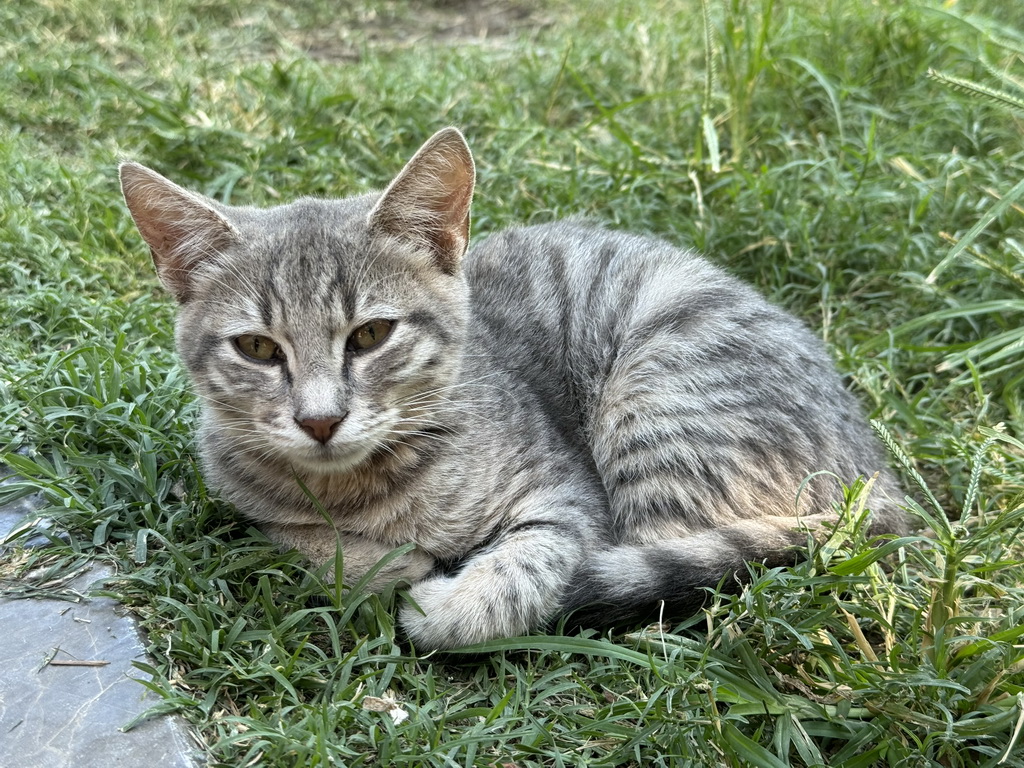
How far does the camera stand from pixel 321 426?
2.50 metres

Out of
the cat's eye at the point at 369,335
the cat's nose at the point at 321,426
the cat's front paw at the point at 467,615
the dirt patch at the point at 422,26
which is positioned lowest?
the cat's front paw at the point at 467,615

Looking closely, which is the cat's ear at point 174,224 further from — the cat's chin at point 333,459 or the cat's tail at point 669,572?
the cat's tail at point 669,572

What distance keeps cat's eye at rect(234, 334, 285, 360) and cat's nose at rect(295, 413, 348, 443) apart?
28cm

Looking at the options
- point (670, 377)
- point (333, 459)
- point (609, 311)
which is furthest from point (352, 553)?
point (609, 311)

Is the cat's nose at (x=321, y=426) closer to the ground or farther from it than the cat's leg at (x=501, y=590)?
farther from it

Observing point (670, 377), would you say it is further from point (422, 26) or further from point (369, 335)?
point (422, 26)


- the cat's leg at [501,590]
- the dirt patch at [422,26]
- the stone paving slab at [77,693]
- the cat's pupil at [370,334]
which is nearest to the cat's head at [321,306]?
the cat's pupil at [370,334]

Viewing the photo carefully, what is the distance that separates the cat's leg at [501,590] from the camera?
267cm

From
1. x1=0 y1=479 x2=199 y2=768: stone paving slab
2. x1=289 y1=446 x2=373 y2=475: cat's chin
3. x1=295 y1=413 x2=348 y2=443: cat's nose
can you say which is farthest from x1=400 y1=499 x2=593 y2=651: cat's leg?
x1=0 y1=479 x2=199 y2=768: stone paving slab

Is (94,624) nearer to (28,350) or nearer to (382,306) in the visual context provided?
(382,306)

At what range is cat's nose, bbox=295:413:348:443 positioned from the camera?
8.18 ft

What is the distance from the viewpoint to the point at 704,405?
3145mm

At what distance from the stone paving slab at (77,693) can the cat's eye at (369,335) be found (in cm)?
98

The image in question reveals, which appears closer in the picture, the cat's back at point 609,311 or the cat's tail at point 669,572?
the cat's tail at point 669,572
